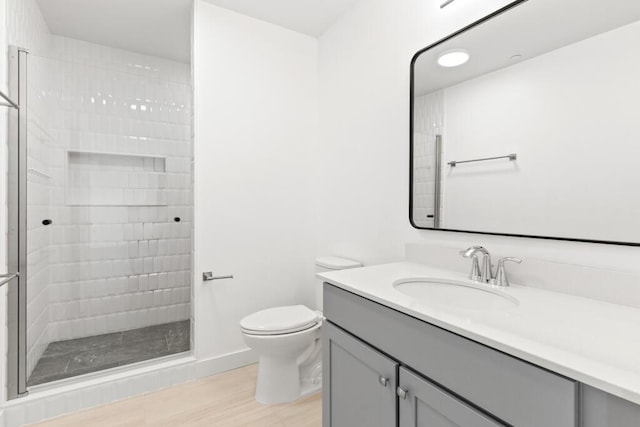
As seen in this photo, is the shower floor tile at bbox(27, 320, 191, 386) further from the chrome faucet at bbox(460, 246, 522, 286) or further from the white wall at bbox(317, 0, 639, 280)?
the chrome faucet at bbox(460, 246, 522, 286)

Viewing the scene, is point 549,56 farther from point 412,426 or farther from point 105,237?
point 105,237

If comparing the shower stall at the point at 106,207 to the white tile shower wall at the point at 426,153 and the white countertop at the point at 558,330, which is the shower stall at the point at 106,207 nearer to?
the white tile shower wall at the point at 426,153

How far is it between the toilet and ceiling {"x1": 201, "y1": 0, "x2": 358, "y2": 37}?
1.74m

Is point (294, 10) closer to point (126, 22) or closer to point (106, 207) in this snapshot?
point (126, 22)

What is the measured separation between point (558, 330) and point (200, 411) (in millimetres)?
1758

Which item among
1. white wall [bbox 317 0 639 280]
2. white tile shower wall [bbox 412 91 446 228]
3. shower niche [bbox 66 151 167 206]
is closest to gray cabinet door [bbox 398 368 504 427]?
white wall [bbox 317 0 639 280]

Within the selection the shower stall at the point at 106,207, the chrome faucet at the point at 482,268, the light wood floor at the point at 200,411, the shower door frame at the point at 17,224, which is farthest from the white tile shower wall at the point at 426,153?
the shower door frame at the point at 17,224

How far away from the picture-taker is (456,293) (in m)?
1.27

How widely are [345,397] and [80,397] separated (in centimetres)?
154

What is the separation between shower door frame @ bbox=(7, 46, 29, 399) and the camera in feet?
5.16

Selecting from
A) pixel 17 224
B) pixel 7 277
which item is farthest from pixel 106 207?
pixel 7 277

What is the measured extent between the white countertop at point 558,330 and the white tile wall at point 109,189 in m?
2.29

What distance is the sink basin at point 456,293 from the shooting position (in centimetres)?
114

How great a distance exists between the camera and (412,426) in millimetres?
921
